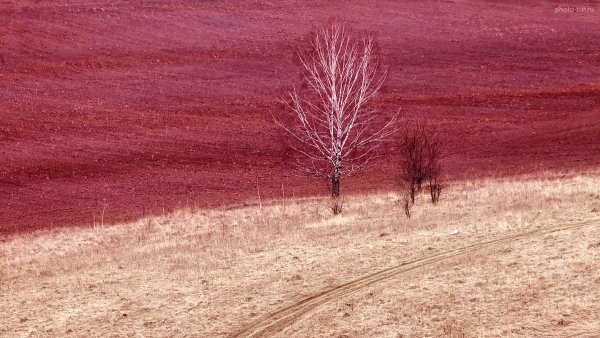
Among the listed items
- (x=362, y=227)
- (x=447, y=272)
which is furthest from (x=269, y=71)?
(x=447, y=272)

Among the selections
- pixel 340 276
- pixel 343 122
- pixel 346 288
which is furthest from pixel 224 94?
pixel 346 288

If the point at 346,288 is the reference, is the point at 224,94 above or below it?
above

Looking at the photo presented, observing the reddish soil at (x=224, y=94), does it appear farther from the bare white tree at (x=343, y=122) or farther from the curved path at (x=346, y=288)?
the curved path at (x=346, y=288)

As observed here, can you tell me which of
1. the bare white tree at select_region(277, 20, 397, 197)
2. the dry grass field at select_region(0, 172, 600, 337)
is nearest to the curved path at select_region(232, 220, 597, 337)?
the dry grass field at select_region(0, 172, 600, 337)

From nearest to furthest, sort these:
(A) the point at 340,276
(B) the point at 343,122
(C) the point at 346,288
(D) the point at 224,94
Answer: (C) the point at 346,288, (A) the point at 340,276, (B) the point at 343,122, (D) the point at 224,94

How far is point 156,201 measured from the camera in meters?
32.4

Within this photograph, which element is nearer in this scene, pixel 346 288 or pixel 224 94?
pixel 346 288

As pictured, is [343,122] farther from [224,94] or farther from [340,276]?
[340,276]

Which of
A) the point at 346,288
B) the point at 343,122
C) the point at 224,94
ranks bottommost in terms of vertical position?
the point at 346,288

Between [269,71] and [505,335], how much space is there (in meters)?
35.5

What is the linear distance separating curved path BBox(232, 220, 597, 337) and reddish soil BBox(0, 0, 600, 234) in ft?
47.7

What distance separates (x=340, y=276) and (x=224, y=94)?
94.0 ft

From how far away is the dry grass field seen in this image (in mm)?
13578

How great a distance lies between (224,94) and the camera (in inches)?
1729
